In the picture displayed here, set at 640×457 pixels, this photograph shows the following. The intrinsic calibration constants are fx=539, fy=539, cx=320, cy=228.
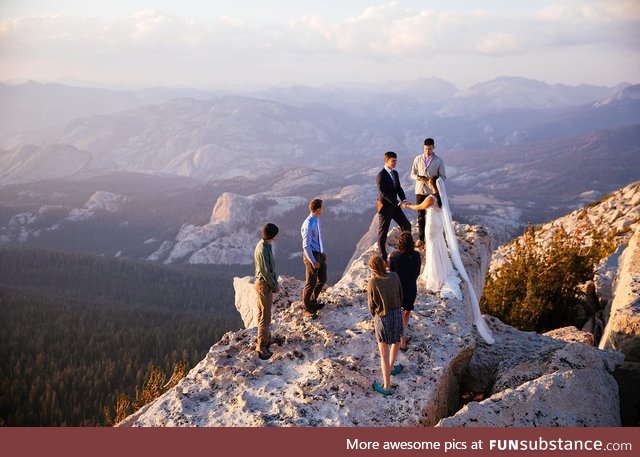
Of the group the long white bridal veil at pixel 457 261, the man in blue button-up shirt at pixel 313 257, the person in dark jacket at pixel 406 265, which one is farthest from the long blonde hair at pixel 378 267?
the long white bridal veil at pixel 457 261

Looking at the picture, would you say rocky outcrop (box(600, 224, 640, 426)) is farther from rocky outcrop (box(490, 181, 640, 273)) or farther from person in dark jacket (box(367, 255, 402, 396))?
rocky outcrop (box(490, 181, 640, 273))

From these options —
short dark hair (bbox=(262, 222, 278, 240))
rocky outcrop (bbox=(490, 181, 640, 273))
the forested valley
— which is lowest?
the forested valley

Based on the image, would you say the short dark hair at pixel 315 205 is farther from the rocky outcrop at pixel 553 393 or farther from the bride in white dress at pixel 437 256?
the rocky outcrop at pixel 553 393

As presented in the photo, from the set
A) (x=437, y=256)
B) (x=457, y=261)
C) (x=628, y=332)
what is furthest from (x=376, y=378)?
(x=628, y=332)

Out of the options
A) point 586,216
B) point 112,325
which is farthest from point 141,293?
point 586,216

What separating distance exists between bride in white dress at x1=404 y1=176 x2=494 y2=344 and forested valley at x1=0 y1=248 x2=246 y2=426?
6230 centimetres

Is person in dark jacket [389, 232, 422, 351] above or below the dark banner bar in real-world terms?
above

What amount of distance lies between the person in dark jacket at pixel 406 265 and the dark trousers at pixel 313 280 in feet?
7.85

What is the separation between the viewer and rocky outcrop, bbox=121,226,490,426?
12.4 m

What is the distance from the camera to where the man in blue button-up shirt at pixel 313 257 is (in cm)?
1548

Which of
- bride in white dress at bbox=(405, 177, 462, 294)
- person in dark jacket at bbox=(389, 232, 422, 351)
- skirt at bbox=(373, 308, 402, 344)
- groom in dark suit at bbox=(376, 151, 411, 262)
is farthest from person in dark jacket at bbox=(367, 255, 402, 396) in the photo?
groom in dark suit at bbox=(376, 151, 411, 262)

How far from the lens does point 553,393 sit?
1188 cm

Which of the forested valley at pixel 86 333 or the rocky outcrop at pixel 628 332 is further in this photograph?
the forested valley at pixel 86 333

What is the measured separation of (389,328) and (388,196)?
6.15 meters
